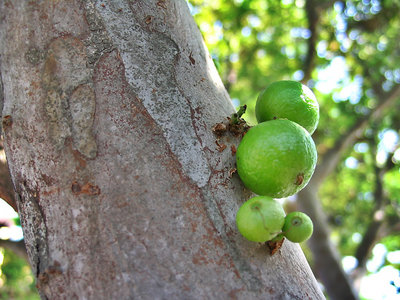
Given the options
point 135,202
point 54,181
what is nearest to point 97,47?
point 54,181

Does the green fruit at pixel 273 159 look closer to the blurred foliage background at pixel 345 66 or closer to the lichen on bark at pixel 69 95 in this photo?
the lichen on bark at pixel 69 95

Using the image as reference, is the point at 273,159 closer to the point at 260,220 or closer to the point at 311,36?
the point at 260,220

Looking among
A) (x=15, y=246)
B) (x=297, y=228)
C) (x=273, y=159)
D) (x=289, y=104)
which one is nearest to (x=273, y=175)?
(x=273, y=159)

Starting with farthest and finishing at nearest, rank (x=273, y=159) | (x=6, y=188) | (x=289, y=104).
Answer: (x=6, y=188) < (x=289, y=104) < (x=273, y=159)

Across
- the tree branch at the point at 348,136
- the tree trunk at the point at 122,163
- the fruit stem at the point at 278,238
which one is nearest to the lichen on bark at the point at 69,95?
the tree trunk at the point at 122,163

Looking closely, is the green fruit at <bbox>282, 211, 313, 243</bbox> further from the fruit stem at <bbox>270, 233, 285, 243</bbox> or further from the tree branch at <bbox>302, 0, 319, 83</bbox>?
the tree branch at <bbox>302, 0, 319, 83</bbox>

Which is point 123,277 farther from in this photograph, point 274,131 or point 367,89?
point 367,89

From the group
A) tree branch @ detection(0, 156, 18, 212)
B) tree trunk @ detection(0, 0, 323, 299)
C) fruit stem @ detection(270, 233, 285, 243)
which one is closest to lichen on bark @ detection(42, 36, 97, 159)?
tree trunk @ detection(0, 0, 323, 299)
